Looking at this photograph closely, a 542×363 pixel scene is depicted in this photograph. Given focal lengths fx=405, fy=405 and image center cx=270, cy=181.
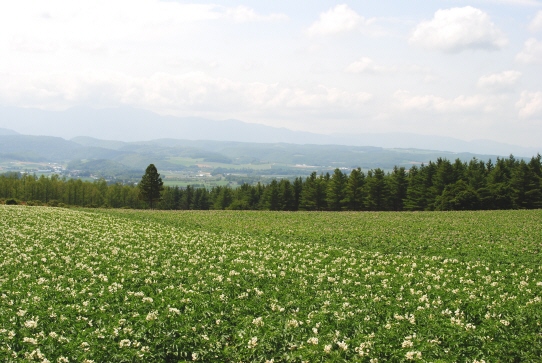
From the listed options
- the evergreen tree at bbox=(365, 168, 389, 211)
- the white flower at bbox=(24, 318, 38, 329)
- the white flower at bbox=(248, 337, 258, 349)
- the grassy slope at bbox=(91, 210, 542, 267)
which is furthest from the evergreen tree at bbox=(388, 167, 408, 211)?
the white flower at bbox=(24, 318, 38, 329)

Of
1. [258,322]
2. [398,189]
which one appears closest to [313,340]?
[258,322]

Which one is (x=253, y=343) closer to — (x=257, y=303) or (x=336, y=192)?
(x=257, y=303)

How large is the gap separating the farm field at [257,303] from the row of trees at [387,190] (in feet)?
172

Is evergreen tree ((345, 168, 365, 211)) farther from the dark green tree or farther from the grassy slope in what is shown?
the grassy slope

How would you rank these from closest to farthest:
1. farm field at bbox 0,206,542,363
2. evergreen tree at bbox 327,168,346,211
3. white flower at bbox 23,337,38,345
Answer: white flower at bbox 23,337,38,345 < farm field at bbox 0,206,542,363 < evergreen tree at bbox 327,168,346,211

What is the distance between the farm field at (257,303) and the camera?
32.9 ft

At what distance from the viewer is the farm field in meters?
10.0

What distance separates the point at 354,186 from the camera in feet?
282

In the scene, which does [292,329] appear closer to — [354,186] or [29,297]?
[29,297]

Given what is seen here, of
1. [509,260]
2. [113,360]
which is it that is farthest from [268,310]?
[509,260]

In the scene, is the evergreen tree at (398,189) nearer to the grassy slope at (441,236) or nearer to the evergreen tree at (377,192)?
the evergreen tree at (377,192)

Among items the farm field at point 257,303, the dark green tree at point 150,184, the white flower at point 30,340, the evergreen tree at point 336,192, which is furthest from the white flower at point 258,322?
the evergreen tree at point 336,192

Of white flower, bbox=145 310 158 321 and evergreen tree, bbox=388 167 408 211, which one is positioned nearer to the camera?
white flower, bbox=145 310 158 321

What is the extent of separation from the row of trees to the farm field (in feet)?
172
